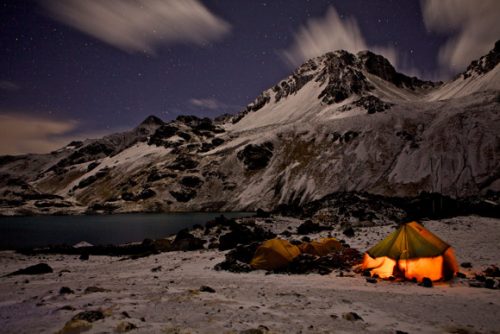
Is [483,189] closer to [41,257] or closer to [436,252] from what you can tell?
[436,252]

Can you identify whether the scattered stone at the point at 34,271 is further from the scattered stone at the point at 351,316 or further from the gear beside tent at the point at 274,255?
the scattered stone at the point at 351,316

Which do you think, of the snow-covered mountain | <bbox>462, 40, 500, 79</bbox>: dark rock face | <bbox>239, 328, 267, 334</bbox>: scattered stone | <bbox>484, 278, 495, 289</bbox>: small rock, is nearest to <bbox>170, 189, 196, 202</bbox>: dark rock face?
the snow-covered mountain

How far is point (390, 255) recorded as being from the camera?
54.6 feet

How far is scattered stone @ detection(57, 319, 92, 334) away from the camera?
832cm

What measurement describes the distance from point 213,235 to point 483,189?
228ft

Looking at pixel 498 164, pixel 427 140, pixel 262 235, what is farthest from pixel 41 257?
pixel 427 140

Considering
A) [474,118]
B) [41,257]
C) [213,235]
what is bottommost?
[41,257]

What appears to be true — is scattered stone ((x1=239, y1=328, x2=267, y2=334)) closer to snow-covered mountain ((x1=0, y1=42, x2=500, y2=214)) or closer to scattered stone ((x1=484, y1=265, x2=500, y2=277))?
scattered stone ((x1=484, y1=265, x2=500, y2=277))

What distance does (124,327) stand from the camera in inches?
338

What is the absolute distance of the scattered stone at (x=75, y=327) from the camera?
8320 millimetres

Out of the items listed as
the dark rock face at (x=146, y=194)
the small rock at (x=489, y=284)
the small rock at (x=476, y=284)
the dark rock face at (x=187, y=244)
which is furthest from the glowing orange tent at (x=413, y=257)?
the dark rock face at (x=146, y=194)

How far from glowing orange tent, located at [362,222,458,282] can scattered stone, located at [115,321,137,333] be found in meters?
12.6

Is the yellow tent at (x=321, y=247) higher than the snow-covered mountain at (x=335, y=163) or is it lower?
lower

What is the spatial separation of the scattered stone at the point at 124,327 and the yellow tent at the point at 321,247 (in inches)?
590
